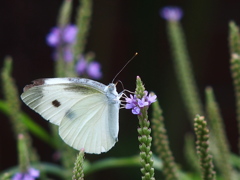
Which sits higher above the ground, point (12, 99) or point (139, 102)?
point (12, 99)

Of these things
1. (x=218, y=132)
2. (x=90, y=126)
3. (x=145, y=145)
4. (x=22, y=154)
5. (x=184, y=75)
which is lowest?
(x=145, y=145)

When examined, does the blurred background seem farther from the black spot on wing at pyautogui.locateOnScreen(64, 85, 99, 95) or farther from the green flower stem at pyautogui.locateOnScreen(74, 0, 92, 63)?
the black spot on wing at pyautogui.locateOnScreen(64, 85, 99, 95)

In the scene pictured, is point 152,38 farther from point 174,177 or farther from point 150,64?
point 174,177

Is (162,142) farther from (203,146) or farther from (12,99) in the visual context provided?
(12,99)

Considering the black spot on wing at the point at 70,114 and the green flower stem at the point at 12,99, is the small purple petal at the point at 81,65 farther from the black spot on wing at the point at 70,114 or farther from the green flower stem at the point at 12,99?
the black spot on wing at the point at 70,114

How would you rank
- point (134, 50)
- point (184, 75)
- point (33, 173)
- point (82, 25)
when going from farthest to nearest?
point (134, 50)
point (184, 75)
point (82, 25)
point (33, 173)

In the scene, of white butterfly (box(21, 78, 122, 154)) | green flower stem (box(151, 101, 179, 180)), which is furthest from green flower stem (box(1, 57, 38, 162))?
green flower stem (box(151, 101, 179, 180))

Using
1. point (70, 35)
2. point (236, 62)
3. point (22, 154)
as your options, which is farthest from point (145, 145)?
point (70, 35)


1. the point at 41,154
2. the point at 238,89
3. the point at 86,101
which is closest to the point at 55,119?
the point at 86,101
